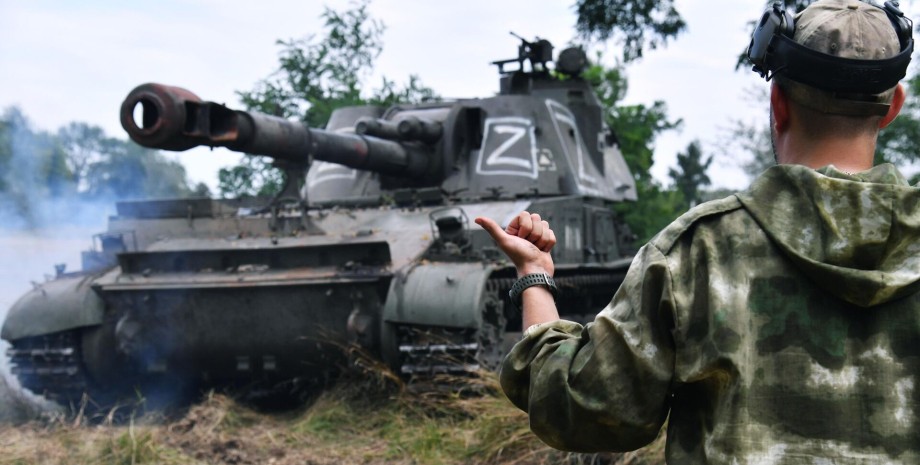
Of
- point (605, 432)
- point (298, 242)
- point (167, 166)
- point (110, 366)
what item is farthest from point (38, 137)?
point (167, 166)

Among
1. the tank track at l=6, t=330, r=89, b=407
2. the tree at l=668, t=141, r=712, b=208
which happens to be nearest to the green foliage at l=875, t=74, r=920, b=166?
the tank track at l=6, t=330, r=89, b=407

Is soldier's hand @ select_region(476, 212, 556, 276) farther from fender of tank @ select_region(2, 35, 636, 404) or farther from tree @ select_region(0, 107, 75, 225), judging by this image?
tree @ select_region(0, 107, 75, 225)

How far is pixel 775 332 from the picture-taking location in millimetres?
1660

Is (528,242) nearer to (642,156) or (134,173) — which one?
(642,156)

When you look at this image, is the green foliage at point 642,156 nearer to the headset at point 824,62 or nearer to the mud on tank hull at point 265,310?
the mud on tank hull at point 265,310

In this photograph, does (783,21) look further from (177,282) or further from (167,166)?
(167,166)

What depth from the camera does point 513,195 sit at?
9383 mm

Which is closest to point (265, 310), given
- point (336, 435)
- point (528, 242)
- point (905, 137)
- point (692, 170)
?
point (336, 435)

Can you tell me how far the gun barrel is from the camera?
6.14 metres

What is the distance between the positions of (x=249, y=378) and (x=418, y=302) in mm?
2026

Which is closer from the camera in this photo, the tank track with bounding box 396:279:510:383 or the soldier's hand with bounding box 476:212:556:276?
the soldier's hand with bounding box 476:212:556:276

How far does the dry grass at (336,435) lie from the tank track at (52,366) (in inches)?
10.0

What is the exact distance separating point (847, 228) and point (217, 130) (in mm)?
5323

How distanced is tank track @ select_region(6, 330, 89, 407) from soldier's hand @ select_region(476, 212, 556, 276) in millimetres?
6795
